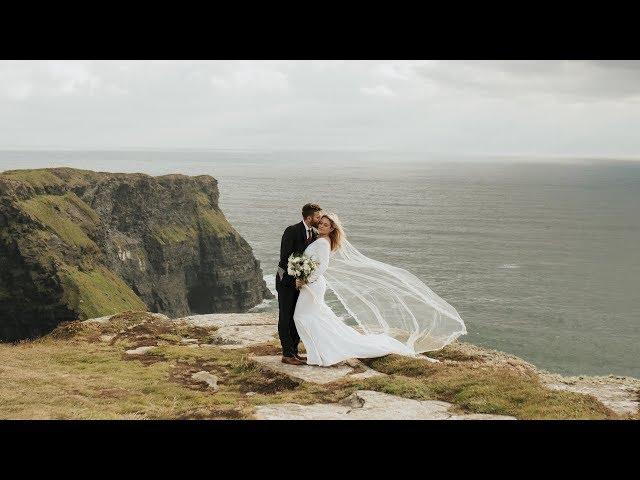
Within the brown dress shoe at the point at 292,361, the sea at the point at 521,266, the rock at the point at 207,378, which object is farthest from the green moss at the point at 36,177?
the brown dress shoe at the point at 292,361

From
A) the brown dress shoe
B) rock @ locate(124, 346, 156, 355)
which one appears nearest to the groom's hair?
the brown dress shoe

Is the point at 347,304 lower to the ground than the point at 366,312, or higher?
higher

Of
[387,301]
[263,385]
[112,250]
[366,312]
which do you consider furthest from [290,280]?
[112,250]

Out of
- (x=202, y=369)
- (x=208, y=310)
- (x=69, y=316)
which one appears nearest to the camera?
(x=202, y=369)

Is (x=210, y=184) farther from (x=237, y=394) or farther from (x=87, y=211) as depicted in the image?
(x=237, y=394)

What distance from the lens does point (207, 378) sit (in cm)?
1457

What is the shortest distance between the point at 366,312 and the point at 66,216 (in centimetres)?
8551

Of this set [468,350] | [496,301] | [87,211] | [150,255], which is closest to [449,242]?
[496,301]

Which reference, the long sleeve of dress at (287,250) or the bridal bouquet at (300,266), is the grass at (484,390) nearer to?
the bridal bouquet at (300,266)

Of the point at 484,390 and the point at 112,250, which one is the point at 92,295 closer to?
the point at 112,250

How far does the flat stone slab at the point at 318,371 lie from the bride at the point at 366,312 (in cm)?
27

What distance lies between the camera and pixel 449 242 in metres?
142
